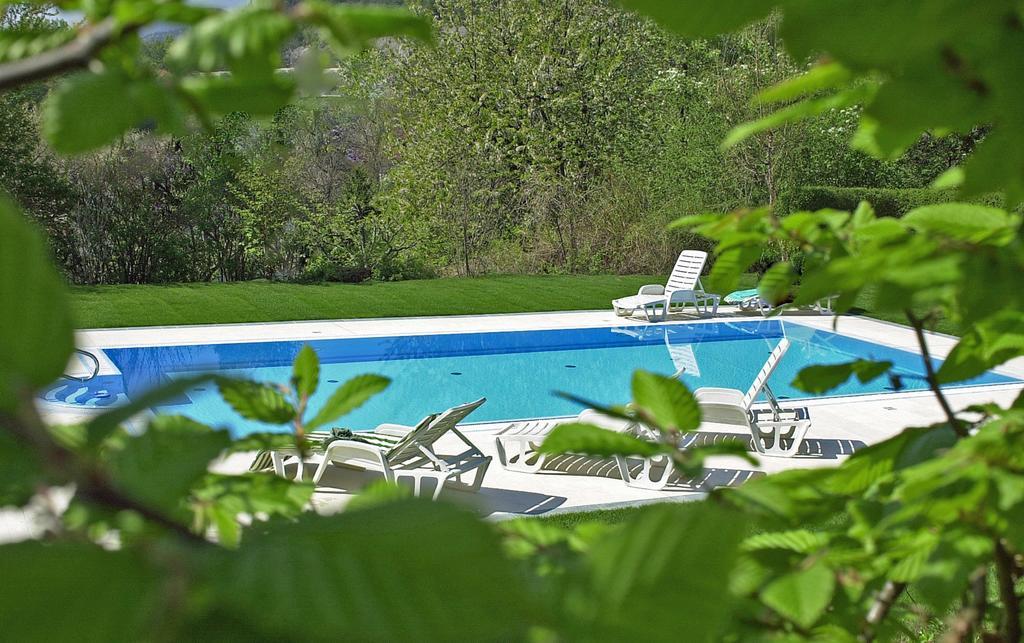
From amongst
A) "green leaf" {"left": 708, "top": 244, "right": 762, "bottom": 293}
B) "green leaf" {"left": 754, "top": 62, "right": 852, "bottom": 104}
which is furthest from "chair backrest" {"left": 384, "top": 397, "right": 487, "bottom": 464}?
"green leaf" {"left": 754, "top": 62, "right": 852, "bottom": 104}

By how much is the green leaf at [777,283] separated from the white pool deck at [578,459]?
3.92ft

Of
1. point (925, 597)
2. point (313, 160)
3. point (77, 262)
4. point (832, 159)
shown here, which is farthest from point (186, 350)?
point (832, 159)

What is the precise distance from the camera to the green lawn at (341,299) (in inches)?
543

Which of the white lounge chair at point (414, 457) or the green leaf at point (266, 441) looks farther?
the white lounge chair at point (414, 457)

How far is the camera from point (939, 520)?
79 centimetres

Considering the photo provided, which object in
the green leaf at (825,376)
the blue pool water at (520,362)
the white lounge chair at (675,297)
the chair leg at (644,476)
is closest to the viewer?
the green leaf at (825,376)

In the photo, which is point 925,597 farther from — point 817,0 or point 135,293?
point 135,293

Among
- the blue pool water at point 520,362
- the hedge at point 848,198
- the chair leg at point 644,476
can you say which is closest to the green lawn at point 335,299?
the blue pool water at point 520,362

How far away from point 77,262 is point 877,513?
706 inches

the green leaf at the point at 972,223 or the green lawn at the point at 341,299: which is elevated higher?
the green leaf at the point at 972,223

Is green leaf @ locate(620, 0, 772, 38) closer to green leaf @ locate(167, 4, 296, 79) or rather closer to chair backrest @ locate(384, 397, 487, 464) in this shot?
green leaf @ locate(167, 4, 296, 79)

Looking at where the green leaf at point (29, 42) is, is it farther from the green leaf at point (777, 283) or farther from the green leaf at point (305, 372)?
the green leaf at point (777, 283)

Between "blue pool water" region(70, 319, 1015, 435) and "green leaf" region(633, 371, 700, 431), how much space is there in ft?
28.4

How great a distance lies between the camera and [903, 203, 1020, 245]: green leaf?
815 millimetres
